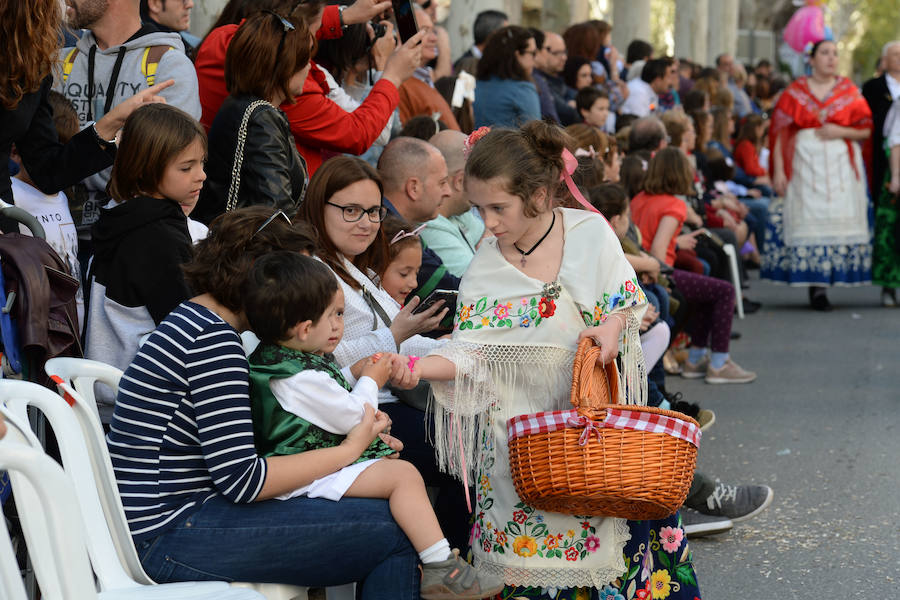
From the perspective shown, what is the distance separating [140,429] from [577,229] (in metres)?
1.38

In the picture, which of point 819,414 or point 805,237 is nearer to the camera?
point 819,414

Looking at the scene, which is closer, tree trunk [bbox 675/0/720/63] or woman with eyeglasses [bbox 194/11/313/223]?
woman with eyeglasses [bbox 194/11/313/223]

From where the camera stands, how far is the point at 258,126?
4316mm

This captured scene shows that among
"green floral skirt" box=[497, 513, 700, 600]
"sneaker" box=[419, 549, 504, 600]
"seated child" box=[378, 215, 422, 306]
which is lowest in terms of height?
"green floral skirt" box=[497, 513, 700, 600]

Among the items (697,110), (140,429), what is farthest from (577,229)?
(697,110)

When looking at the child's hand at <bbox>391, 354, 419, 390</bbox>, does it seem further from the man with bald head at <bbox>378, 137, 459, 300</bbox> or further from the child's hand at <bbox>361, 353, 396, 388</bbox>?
the man with bald head at <bbox>378, 137, 459, 300</bbox>

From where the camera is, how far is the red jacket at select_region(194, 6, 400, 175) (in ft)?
16.0

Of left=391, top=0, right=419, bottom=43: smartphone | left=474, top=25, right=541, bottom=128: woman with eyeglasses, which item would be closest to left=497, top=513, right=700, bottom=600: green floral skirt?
left=391, top=0, right=419, bottom=43: smartphone

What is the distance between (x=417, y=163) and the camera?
4969 mm

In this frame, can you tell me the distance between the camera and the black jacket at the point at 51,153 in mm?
3908

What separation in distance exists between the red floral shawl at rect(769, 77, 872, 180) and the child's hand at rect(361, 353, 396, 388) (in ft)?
25.0

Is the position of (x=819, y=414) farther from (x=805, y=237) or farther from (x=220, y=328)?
(x=220, y=328)

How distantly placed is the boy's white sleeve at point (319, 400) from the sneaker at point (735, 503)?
225cm

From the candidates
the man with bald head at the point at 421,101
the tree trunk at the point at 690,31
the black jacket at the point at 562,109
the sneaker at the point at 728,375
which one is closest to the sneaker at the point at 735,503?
the man with bald head at the point at 421,101
